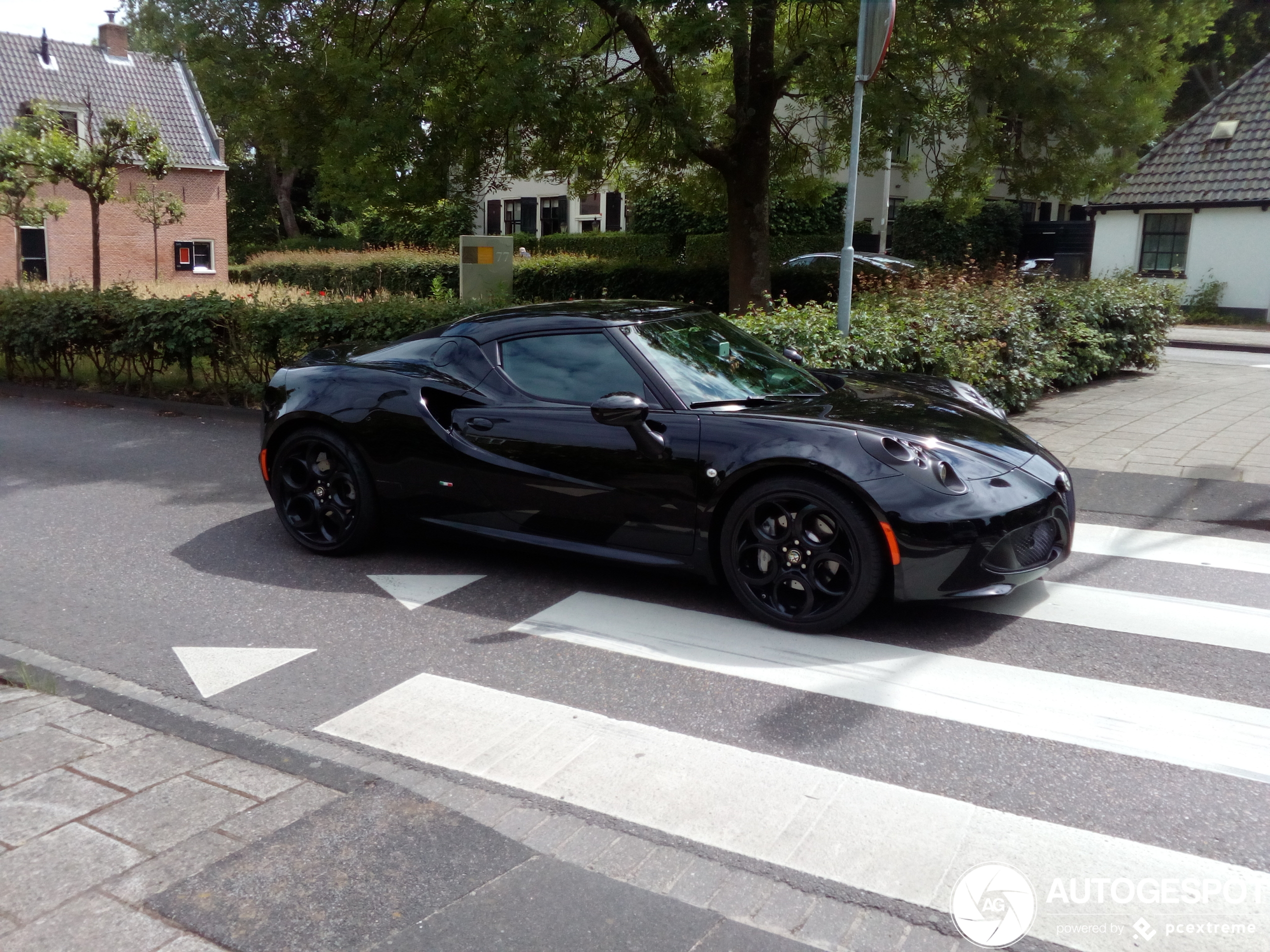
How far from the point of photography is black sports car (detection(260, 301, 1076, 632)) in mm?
4574

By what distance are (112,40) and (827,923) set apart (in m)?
42.7

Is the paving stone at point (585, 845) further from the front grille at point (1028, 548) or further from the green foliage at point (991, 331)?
the green foliage at point (991, 331)

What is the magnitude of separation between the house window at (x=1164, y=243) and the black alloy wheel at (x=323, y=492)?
944 inches

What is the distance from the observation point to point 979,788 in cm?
343

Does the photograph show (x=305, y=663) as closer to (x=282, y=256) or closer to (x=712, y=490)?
(x=712, y=490)

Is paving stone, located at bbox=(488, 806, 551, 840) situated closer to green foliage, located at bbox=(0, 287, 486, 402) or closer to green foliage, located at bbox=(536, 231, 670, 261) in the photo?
green foliage, located at bbox=(0, 287, 486, 402)

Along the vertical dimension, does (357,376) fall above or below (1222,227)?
below

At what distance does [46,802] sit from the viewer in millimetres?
3326

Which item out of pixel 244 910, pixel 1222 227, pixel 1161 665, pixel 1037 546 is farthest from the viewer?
pixel 1222 227

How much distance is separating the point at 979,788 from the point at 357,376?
4.04 m

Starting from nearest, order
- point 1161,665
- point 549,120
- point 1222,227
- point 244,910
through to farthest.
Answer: point 244,910, point 1161,665, point 549,120, point 1222,227

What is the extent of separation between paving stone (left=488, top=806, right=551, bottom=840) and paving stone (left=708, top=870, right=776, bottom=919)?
0.64 meters

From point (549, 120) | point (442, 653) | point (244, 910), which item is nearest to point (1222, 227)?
point (549, 120)

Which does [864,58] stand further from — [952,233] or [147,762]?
[952,233]
